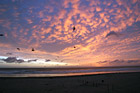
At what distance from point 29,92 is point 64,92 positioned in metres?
5.63

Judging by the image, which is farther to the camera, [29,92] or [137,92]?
[29,92]

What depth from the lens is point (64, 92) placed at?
46.6 ft

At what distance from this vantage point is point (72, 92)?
14.2 meters

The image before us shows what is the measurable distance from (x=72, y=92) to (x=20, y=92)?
27.5ft

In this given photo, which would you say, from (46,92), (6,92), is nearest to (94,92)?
(46,92)

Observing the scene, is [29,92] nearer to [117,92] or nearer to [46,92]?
[46,92]

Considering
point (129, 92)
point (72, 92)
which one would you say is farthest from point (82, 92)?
point (129, 92)

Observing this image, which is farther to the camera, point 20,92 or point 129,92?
point 20,92

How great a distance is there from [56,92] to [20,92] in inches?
231

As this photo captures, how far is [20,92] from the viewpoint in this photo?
14.6 m

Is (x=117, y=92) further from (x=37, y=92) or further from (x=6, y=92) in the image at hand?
(x=6, y=92)

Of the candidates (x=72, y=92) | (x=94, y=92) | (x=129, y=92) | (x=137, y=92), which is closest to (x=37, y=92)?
(x=72, y=92)

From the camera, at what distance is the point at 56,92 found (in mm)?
14211

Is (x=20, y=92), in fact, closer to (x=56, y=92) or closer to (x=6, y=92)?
(x=6, y=92)
